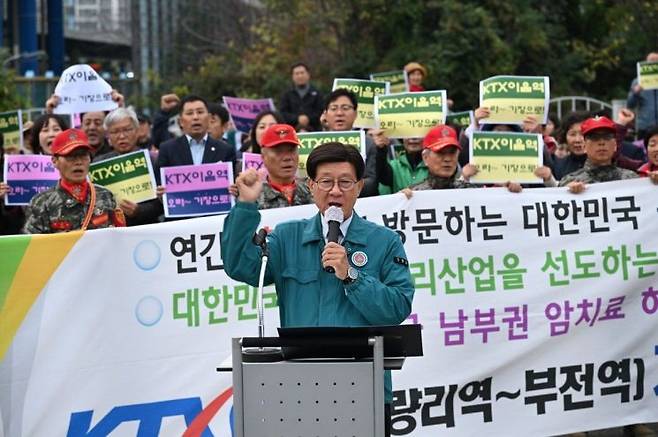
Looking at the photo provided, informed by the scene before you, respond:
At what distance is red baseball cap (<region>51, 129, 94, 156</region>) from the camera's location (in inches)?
336

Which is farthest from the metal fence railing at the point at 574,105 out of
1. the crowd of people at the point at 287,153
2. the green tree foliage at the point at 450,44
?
the crowd of people at the point at 287,153

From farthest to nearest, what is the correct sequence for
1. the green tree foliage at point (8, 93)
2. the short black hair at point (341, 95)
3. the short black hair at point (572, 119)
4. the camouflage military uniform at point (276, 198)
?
the green tree foliage at point (8, 93)
the short black hair at point (572, 119)
the short black hair at point (341, 95)
the camouflage military uniform at point (276, 198)

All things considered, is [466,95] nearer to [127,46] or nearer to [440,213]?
[440,213]

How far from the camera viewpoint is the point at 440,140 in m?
9.06

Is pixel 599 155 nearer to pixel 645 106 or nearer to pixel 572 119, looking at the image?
pixel 572 119

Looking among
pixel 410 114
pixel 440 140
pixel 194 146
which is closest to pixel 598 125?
pixel 440 140

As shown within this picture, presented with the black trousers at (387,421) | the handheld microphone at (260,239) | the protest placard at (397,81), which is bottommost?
the black trousers at (387,421)

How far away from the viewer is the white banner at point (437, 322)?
25.9 feet

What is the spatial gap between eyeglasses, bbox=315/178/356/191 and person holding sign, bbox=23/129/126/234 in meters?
3.11

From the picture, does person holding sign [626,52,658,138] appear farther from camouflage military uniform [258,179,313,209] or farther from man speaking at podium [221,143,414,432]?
man speaking at podium [221,143,414,432]

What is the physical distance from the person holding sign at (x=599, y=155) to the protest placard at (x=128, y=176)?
277cm

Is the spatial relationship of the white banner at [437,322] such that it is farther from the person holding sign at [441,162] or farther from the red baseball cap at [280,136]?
the red baseball cap at [280,136]

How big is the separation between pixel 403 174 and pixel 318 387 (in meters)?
4.83

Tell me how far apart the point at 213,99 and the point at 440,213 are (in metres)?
17.8
